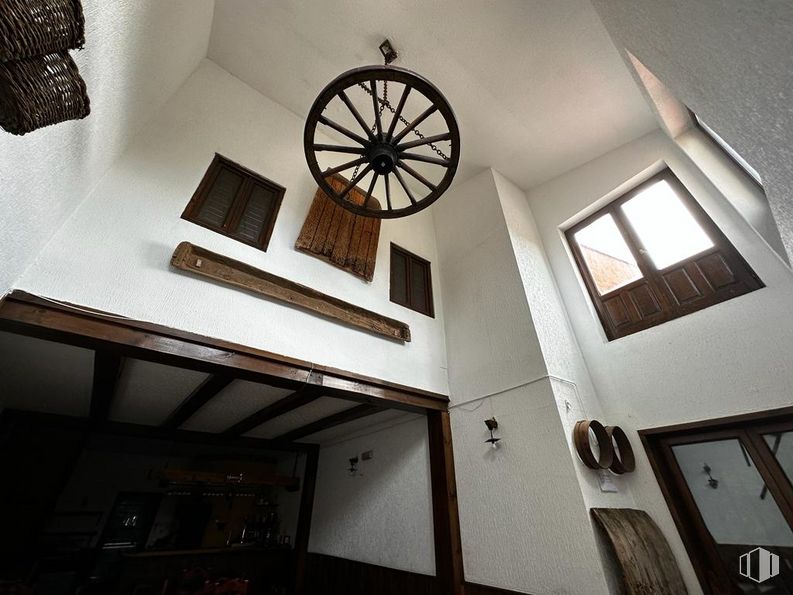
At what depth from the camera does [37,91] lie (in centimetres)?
72

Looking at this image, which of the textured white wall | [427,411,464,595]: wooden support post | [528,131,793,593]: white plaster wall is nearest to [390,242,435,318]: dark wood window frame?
[427,411,464,595]: wooden support post

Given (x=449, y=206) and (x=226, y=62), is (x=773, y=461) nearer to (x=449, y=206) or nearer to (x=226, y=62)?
(x=449, y=206)

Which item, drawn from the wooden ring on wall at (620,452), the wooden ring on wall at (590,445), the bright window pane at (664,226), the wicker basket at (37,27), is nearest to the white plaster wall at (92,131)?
the wicker basket at (37,27)

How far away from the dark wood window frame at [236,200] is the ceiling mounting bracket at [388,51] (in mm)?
1833

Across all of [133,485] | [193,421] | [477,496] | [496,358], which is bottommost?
[477,496]

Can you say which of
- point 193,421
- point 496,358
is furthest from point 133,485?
point 496,358

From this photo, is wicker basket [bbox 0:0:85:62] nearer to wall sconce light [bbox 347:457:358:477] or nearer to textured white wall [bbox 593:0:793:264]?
textured white wall [bbox 593:0:793:264]

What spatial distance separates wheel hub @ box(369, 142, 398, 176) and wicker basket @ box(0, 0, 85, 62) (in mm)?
1553

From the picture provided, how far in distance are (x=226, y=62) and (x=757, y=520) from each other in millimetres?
6274

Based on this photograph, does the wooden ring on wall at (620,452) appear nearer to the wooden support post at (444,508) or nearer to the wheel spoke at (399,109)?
the wooden support post at (444,508)

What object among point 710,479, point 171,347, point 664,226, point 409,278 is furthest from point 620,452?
point 171,347

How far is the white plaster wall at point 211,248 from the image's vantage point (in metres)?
2.03

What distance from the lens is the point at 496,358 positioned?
3182mm

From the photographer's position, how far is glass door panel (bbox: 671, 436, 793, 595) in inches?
80.4
